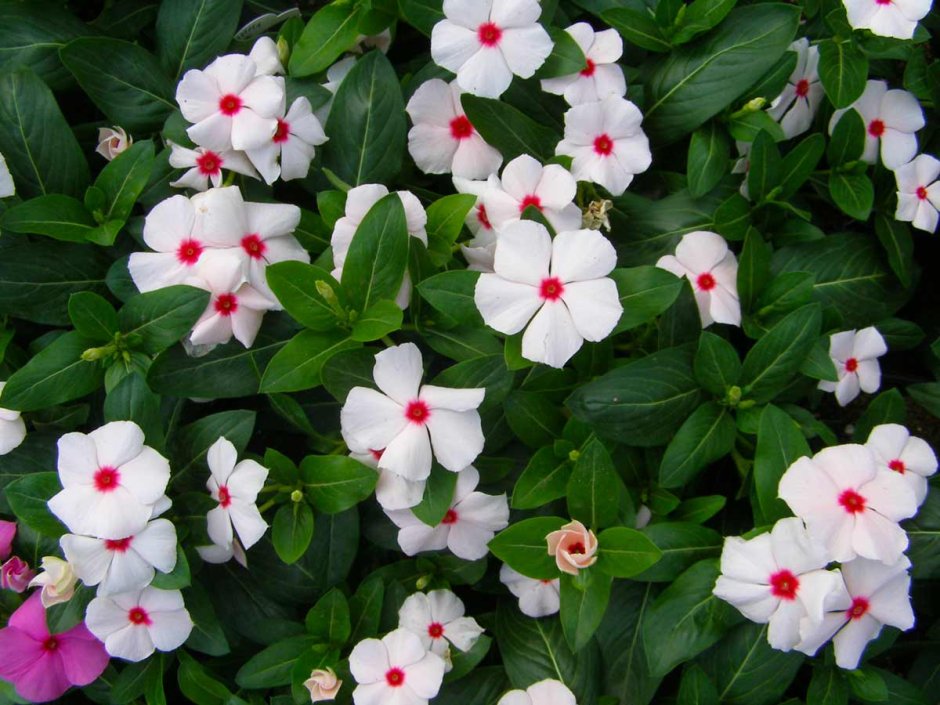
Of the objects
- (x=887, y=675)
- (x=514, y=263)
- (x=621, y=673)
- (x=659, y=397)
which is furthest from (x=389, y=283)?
(x=887, y=675)

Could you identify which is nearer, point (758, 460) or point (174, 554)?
point (174, 554)

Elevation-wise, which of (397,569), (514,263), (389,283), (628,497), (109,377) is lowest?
(397,569)

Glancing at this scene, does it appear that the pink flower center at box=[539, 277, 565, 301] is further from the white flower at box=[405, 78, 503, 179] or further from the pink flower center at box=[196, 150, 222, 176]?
the pink flower center at box=[196, 150, 222, 176]

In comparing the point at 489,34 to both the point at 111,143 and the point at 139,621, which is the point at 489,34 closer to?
the point at 111,143

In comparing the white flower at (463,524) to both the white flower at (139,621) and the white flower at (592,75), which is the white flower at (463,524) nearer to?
the white flower at (139,621)

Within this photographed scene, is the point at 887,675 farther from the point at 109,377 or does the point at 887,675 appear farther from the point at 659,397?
the point at 109,377

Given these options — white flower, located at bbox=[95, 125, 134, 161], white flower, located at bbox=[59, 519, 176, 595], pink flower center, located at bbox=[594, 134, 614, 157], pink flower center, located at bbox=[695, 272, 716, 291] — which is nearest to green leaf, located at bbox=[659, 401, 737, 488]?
pink flower center, located at bbox=[695, 272, 716, 291]

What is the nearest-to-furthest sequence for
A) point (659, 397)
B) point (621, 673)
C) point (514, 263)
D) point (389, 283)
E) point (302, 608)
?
point (514, 263)
point (389, 283)
point (659, 397)
point (621, 673)
point (302, 608)
